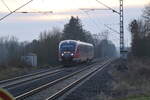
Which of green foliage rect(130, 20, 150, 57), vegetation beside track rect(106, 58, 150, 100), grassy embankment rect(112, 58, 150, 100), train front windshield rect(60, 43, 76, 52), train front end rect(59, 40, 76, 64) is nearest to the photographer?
grassy embankment rect(112, 58, 150, 100)

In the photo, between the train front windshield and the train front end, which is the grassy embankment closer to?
the train front end

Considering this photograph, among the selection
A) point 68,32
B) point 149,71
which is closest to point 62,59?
point 149,71

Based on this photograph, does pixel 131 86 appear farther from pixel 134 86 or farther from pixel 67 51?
pixel 67 51

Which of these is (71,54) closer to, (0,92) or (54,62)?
(54,62)

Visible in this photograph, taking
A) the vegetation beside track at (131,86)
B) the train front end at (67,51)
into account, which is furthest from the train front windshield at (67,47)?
the vegetation beside track at (131,86)

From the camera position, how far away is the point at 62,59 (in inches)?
2184

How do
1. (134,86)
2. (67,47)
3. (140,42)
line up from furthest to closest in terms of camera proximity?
(140,42), (67,47), (134,86)

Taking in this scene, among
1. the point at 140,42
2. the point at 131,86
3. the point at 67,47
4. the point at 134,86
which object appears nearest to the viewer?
the point at 134,86

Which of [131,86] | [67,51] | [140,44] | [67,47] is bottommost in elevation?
[131,86]

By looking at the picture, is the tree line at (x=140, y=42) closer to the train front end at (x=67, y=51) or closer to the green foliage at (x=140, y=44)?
the green foliage at (x=140, y=44)

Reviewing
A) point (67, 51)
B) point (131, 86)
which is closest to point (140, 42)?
point (67, 51)

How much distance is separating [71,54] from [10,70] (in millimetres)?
13085

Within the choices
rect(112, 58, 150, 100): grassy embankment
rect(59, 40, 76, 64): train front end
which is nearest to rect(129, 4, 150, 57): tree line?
rect(59, 40, 76, 64): train front end

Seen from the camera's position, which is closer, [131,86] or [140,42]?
[131,86]
